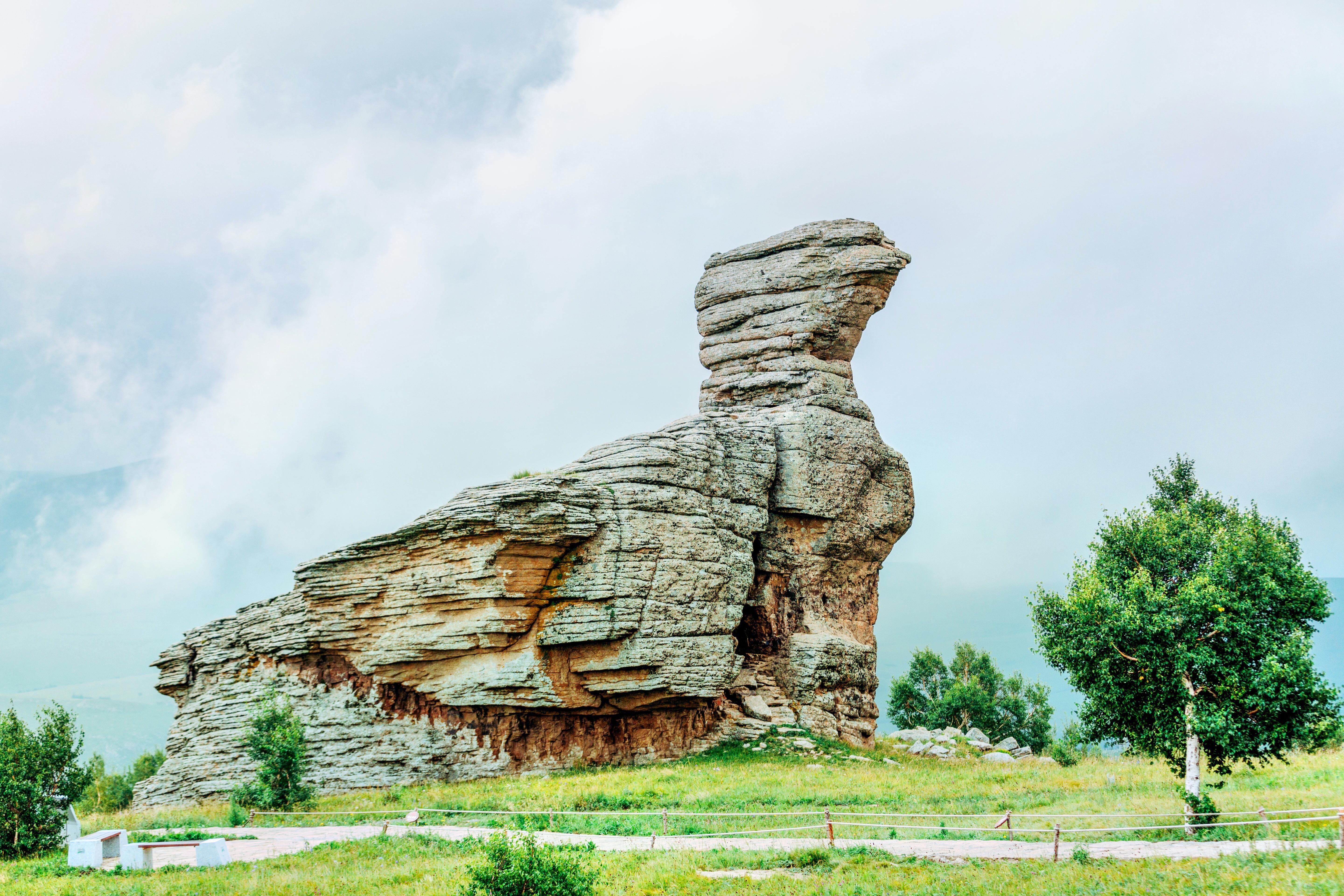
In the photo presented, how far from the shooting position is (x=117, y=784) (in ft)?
246

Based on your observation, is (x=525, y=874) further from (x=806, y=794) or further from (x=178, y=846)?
(x=806, y=794)

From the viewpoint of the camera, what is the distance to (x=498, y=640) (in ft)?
115

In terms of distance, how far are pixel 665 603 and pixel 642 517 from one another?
11.4ft

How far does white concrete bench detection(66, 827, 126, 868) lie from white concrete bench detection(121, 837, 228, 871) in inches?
12.0

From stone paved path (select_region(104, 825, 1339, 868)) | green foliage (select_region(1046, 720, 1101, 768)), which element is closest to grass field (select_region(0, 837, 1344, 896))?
stone paved path (select_region(104, 825, 1339, 868))

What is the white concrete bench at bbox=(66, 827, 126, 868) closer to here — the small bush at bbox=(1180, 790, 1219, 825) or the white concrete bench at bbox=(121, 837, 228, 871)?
the white concrete bench at bbox=(121, 837, 228, 871)

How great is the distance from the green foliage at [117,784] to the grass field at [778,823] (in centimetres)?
3687

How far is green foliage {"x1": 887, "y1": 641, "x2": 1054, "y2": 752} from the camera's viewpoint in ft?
235

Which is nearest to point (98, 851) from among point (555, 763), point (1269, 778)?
point (555, 763)

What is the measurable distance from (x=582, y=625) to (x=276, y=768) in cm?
1121

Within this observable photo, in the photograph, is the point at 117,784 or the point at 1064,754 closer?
the point at 1064,754

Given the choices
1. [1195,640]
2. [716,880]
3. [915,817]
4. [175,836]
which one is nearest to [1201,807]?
[1195,640]

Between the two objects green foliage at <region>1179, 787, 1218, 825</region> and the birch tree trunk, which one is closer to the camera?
green foliage at <region>1179, 787, 1218, 825</region>

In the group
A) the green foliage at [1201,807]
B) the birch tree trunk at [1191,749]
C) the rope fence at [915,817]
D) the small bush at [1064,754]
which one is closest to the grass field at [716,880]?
the rope fence at [915,817]
